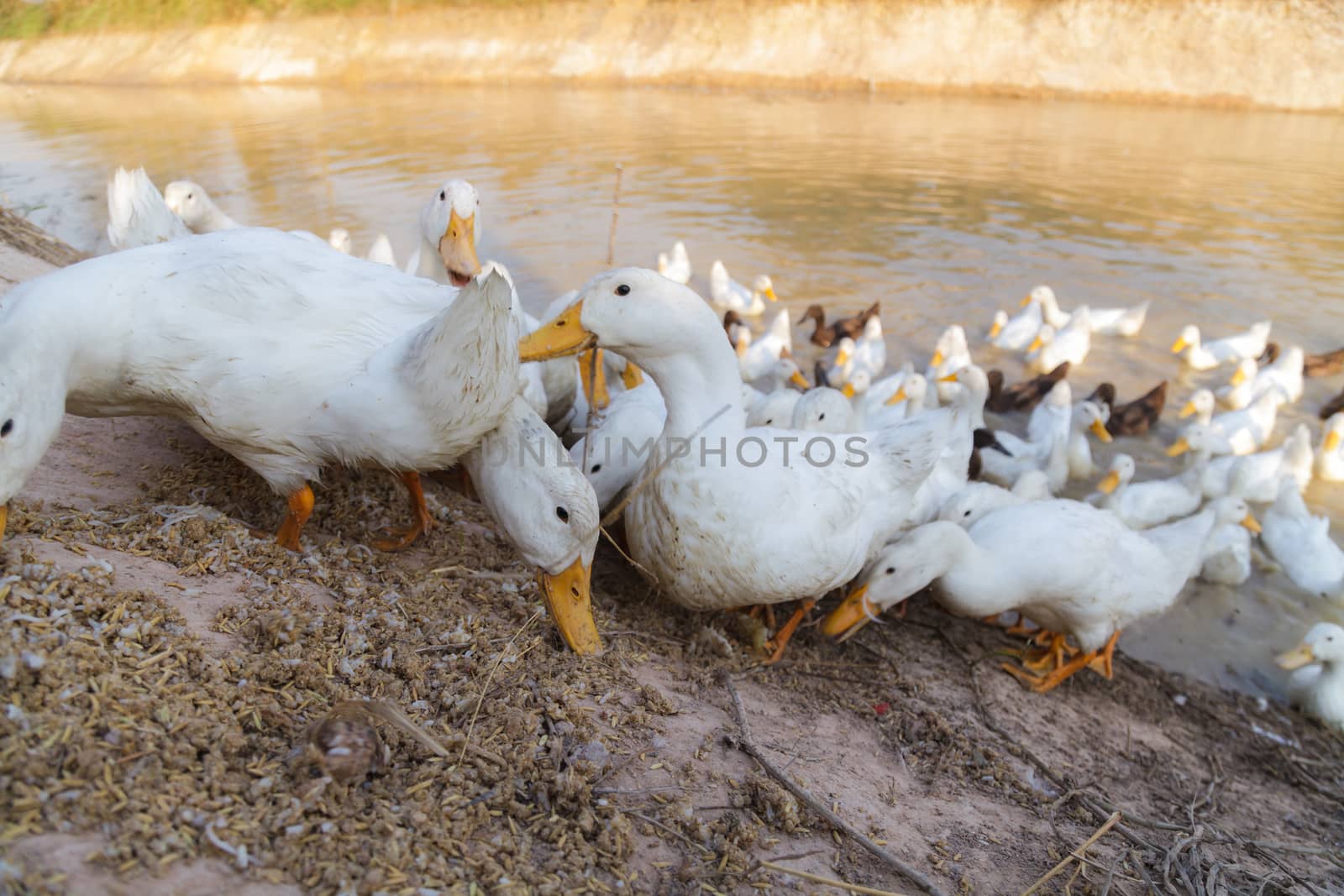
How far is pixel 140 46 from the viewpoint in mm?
35219

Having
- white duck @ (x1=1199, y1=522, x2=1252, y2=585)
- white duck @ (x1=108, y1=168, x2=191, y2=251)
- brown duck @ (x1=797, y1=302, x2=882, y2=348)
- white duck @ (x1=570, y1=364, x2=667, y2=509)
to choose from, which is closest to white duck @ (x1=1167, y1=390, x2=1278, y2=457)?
white duck @ (x1=1199, y1=522, x2=1252, y2=585)

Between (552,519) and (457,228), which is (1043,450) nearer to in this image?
(457,228)

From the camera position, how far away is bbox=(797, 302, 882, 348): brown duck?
9258mm

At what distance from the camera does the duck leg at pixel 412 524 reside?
134 inches

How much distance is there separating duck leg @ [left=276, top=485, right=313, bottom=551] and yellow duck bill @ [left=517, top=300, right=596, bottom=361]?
0.94 meters

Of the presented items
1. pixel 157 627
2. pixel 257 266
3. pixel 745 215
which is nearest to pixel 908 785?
pixel 157 627

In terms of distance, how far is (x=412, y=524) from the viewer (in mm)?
3613

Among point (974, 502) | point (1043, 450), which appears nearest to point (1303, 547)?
point (1043, 450)

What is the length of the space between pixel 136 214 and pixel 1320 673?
675cm

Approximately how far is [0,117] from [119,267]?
30157 millimetres

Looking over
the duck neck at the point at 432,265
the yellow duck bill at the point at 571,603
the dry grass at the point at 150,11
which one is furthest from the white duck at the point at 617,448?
the dry grass at the point at 150,11

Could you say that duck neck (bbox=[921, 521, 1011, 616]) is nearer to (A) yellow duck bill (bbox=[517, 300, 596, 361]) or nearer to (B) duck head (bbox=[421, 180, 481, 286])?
(A) yellow duck bill (bbox=[517, 300, 596, 361])

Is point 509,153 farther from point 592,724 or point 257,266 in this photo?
point 592,724

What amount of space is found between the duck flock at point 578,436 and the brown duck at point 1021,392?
2.56 m
